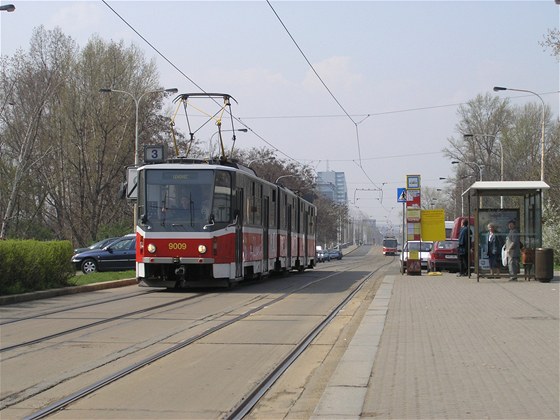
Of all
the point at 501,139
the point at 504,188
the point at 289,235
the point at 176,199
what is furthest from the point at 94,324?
the point at 501,139

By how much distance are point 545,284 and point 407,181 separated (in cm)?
755

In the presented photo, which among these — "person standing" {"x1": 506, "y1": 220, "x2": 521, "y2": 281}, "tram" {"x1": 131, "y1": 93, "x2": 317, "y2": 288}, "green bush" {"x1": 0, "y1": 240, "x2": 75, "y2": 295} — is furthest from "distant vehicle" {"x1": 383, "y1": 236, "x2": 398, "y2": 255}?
"green bush" {"x1": 0, "y1": 240, "x2": 75, "y2": 295}

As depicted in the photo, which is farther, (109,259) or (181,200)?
(109,259)

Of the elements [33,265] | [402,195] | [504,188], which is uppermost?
→ [402,195]

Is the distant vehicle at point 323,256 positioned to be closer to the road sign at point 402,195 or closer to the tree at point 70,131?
the tree at point 70,131

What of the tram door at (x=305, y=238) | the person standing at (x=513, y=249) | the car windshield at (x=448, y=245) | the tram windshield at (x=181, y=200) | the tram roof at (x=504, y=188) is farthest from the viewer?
the car windshield at (x=448, y=245)

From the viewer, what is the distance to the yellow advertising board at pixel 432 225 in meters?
28.7

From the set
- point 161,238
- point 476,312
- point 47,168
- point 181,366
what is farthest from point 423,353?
point 47,168

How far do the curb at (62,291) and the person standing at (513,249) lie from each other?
36.9 ft

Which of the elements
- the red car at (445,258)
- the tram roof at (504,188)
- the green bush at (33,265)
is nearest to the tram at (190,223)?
the green bush at (33,265)

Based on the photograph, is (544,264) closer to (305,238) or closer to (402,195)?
(402,195)

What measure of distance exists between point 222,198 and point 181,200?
1047 mm

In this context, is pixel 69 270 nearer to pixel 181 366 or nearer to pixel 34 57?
pixel 181 366

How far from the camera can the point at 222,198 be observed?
2058 centimetres
